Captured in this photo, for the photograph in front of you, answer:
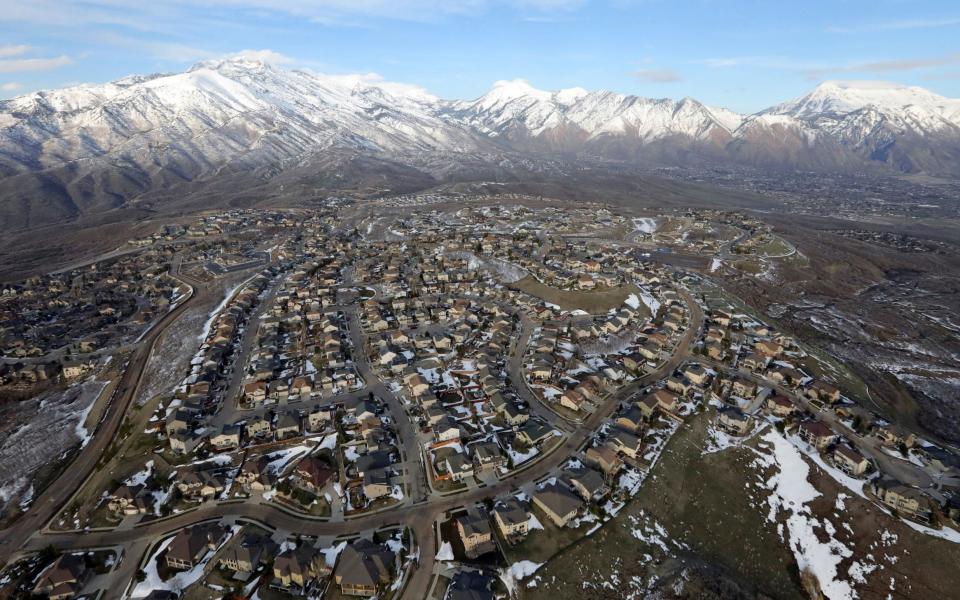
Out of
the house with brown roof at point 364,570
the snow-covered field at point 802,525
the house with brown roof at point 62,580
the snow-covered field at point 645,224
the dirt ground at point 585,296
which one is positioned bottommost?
the snow-covered field at point 802,525

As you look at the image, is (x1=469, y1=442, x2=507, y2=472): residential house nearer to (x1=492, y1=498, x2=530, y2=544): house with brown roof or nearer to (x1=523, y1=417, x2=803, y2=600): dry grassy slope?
(x1=492, y1=498, x2=530, y2=544): house with brown roof

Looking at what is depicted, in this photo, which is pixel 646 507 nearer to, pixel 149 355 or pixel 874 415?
pixel 874 415

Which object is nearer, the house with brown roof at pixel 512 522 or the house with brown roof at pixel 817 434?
the house with brown roof at pixel 512 522

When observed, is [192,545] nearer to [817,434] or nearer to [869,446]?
[817,434]

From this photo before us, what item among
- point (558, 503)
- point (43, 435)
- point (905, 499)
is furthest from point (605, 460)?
point (43, 435)

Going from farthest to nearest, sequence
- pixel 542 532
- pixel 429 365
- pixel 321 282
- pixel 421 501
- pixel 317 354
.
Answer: pixel 321 282 < pixel 317 354 < pixel 429 365 < pixel 421 501 < pixel 542 532

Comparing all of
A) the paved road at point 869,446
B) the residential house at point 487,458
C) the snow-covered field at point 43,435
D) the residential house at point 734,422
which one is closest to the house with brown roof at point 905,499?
the paved road at point 869,446

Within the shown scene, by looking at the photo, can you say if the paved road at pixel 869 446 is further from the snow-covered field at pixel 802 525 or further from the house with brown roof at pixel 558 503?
the house with brown roof at pixel 558 503

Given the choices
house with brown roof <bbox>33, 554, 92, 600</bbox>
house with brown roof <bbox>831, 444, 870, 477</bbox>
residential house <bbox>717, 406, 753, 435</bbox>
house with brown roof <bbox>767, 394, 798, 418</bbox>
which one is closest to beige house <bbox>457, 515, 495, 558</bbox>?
house with brown roof <bbox>33, 554, 92, 600</bbox>

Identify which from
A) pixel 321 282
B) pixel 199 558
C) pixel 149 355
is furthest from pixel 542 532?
pixel 321 282

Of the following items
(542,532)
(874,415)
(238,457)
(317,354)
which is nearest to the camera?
(542,532)

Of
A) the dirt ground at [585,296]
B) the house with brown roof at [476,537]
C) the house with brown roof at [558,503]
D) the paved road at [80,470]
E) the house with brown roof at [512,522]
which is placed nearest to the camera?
the house with brown roof at [476,537]
